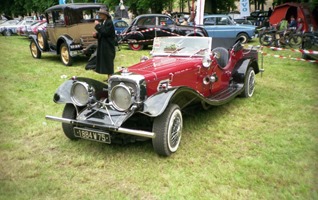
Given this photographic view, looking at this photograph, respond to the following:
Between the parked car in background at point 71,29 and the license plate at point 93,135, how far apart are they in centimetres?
674

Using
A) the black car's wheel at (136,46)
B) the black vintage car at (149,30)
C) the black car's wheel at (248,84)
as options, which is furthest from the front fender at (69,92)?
the black car's wheel at (136,46)

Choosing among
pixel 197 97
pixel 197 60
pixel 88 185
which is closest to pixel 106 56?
pixel 197 60

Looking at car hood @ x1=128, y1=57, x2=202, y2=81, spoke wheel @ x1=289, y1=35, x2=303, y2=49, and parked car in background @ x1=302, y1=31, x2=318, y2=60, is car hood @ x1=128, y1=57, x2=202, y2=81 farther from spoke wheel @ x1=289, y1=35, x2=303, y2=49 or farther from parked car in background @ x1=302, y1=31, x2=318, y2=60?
spoke wheel @ x1=289, y1=35, x2=303, y2=49

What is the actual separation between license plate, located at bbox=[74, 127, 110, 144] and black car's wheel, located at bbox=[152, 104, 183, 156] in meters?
0.59

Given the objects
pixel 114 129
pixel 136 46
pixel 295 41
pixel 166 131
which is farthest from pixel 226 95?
pixel 295 41

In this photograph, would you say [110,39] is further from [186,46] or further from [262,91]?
[262,91]

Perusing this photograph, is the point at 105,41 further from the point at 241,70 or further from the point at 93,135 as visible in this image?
the point at 93,135

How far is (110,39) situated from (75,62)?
15.3 ft

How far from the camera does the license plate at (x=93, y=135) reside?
3686 mm

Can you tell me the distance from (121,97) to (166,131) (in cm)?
72

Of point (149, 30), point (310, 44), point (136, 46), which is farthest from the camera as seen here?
point (136, 46)

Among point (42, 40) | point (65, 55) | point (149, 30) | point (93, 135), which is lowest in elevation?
point (93, 135)

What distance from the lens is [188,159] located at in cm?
388

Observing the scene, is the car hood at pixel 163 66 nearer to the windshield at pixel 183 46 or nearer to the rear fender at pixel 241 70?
the windshield at pixel 183 46
